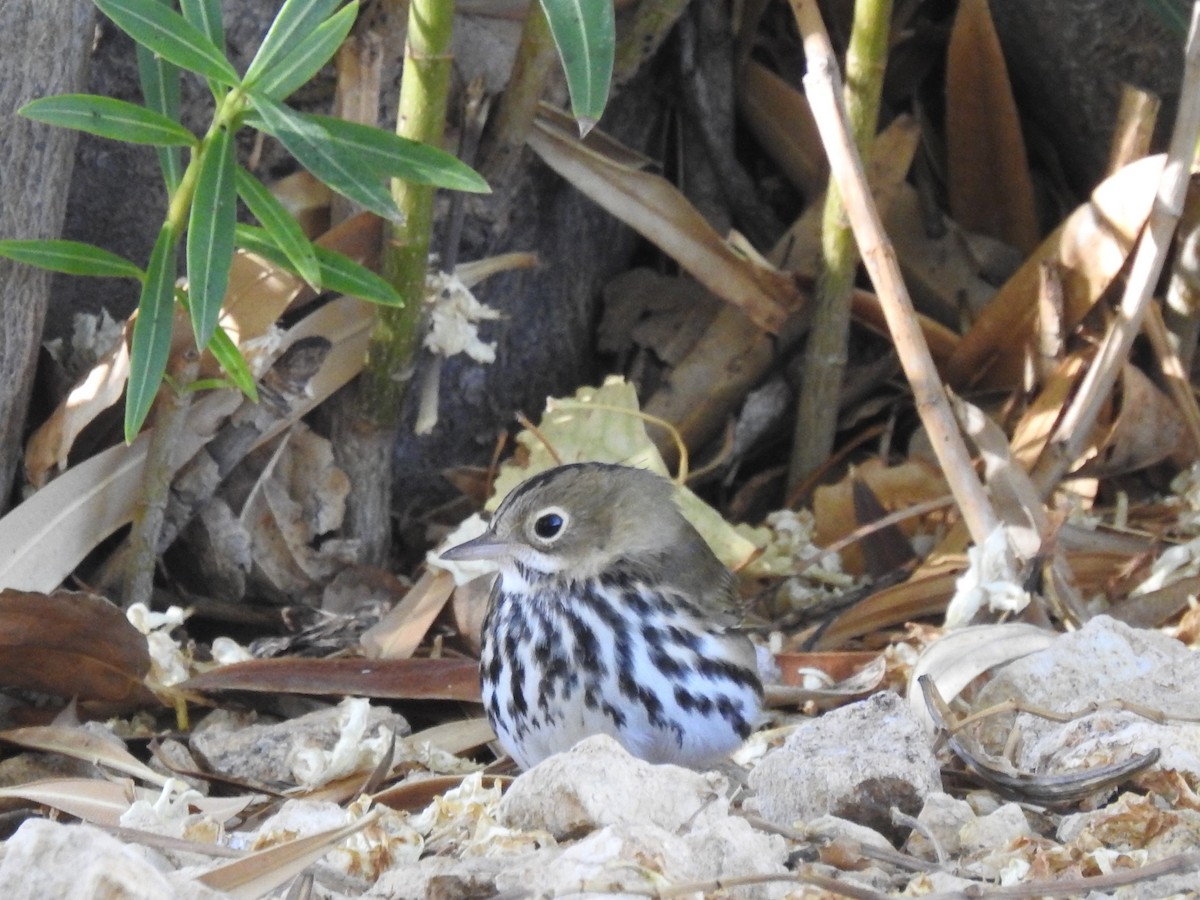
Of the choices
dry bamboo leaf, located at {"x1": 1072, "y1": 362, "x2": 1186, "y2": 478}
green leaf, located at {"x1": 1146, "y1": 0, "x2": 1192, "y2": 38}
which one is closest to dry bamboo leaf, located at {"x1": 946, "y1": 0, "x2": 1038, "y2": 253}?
green leaf, located at {"x1": 1146, "y1": 0, "x2": 1192, "y2": 38}

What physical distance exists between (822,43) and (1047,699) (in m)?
1.18

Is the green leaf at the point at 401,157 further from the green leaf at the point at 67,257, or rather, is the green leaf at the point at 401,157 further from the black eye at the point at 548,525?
the black eye at the point at 548,525

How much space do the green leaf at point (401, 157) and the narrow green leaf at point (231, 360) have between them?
1.33ft

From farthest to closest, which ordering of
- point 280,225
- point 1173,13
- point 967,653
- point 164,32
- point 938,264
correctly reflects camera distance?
1. point 938,264
2. point 1173,13
3. point 967,653
4. point 280,225
5. point 164,32

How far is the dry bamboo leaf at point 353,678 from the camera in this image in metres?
3.04

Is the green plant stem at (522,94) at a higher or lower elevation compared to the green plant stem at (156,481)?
higher

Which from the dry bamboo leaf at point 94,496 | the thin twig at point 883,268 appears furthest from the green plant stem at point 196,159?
the thin twig at point 883,268

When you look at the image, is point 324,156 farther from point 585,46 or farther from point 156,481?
point 156,481

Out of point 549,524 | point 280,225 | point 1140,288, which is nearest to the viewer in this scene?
point 280,225

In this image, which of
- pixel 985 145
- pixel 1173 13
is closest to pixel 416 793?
pixel 1173 13

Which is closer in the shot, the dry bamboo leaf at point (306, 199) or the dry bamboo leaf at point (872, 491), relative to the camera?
the dry bamboo leaf at point (306, 199)

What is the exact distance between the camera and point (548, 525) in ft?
10.1

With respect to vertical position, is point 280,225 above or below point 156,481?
above

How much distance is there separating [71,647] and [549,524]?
847mm
